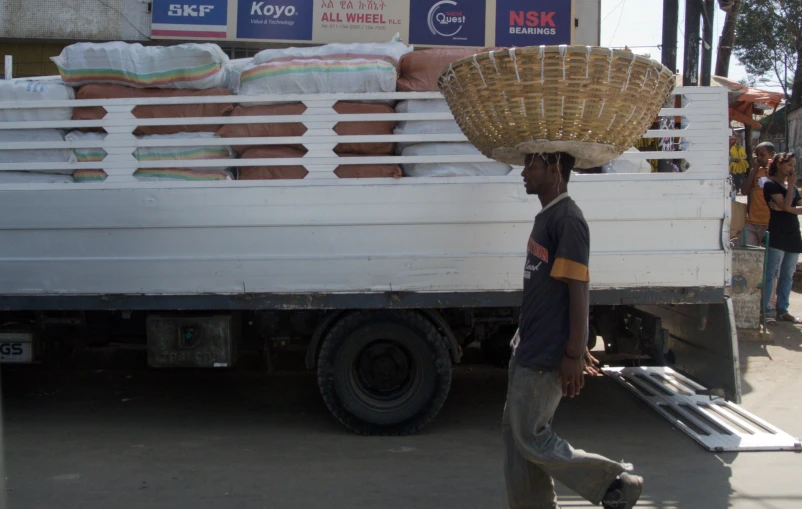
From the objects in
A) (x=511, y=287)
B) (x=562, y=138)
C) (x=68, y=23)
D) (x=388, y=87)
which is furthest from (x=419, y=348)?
(x=68, y=23)

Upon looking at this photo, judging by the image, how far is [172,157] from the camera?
4.86 m

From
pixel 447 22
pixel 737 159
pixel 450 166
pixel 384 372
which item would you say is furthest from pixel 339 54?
pixel 737 159

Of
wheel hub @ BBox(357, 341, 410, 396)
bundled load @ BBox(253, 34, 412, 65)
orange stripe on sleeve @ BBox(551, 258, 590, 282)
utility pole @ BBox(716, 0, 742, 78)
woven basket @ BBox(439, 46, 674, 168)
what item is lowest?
wheel hub @ BBox(357, 341, 410, 396)

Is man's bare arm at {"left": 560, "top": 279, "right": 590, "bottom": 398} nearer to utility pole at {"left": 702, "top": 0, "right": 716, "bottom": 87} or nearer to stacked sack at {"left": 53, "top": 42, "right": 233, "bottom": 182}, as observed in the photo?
stacked sack at {"left": 53, "top": 42, "right": 233, "bottom": 182}

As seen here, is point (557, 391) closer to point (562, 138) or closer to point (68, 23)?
point (562, 138)

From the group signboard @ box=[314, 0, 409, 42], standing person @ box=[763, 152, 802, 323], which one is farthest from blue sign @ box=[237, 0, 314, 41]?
standing person @ box=[763, 152, 802, 323]

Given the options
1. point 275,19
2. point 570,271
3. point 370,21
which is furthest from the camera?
point 370,21

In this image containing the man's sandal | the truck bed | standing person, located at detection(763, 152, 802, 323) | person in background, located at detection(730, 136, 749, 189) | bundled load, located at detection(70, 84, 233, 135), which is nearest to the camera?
the truck bed

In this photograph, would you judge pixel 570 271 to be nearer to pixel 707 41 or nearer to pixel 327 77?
pixel 327 77

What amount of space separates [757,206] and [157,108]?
6.90 m

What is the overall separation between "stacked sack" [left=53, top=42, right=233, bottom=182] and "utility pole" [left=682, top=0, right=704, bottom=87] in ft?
15.8

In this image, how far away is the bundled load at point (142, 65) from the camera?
4852mm

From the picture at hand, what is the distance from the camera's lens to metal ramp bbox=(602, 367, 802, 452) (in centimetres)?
474

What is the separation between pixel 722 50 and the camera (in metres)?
11.5
